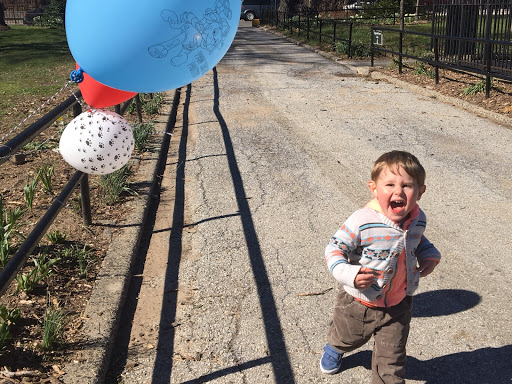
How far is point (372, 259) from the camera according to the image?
268 cm

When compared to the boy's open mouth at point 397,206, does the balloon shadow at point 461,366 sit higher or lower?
lower

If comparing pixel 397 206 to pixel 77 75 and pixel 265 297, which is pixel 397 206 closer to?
pixel 265 297

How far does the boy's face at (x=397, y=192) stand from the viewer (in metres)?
2.59

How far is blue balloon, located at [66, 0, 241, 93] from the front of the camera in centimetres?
260

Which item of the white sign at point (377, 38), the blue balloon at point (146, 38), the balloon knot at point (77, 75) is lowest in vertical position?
the white sign at point (377, 38)

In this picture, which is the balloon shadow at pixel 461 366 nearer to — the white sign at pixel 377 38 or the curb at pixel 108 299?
the curb at pixel 108 299

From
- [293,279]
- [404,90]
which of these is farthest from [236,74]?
[293,279]

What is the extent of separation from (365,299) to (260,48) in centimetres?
2014

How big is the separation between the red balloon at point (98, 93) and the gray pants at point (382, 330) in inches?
62.2

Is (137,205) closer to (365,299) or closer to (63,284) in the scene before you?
(63,284)

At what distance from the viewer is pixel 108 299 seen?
3770 mm

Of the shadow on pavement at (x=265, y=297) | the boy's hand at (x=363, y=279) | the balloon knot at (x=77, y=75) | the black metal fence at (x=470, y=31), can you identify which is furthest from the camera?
the black metal fence at (x=470, y=31)

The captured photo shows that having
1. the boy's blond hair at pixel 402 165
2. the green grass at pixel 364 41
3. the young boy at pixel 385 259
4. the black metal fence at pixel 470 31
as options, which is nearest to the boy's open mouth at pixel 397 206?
the young boy at pixel 385 259

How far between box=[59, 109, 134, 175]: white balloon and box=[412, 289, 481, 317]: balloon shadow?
6.72 ft
